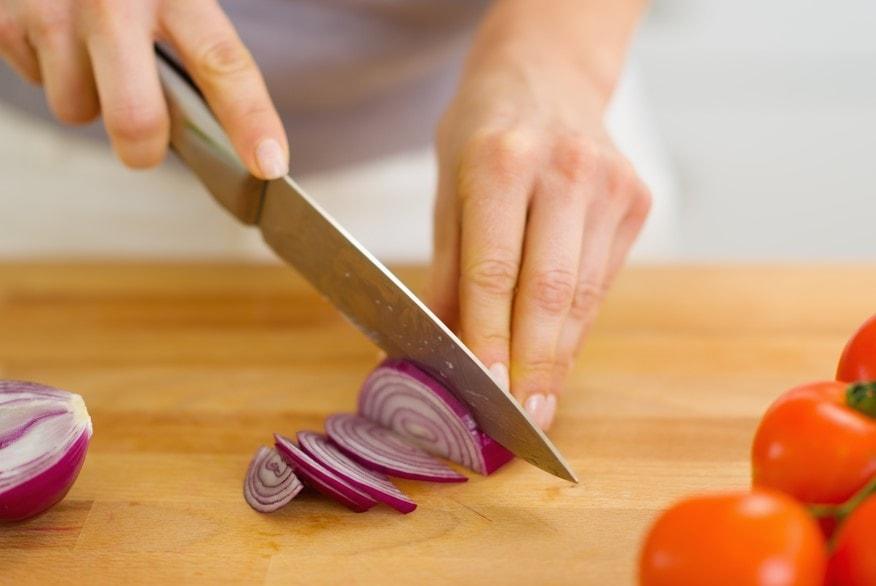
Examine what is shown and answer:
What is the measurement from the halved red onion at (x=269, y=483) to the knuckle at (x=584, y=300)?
0.40m

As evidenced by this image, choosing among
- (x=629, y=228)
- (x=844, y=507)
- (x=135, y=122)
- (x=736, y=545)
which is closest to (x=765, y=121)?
(x=629, y=228)

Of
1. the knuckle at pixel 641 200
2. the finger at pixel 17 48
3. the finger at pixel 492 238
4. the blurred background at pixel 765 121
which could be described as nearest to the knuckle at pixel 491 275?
the finger at pixel 492 238

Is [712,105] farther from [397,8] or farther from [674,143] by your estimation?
[397,8]

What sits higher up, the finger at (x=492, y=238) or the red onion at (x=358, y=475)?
the finger at (x=492, y=238)

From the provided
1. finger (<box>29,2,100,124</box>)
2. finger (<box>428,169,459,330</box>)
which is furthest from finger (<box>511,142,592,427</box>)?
finger (<box>29,2,100,124</box>)

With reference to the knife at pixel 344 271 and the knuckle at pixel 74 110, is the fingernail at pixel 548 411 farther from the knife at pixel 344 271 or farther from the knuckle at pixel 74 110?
the knuckle at pixel 74 110

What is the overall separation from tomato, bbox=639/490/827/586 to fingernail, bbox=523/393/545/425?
42cm

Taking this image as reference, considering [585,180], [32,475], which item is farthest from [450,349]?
[32,475]

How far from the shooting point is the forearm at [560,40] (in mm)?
1542

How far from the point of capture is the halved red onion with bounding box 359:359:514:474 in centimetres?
125

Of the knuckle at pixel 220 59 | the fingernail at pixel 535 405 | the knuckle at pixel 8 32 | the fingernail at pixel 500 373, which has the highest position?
the knuckle at pixel 220 59

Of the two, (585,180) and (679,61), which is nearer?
(585,180)

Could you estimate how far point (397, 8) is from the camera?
6.23ft

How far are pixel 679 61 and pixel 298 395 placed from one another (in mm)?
2632
